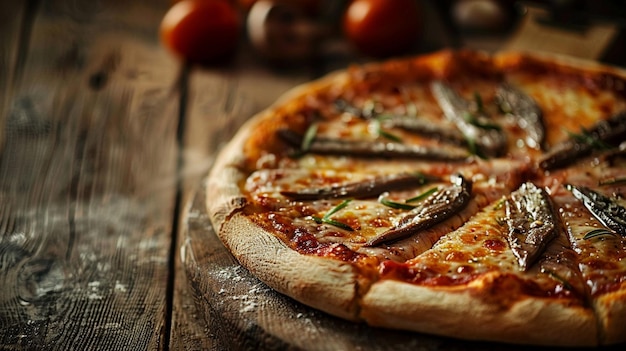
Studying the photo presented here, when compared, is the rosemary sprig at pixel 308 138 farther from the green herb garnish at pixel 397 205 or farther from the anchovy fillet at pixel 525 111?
the anchovy fillet at pixel 525 111

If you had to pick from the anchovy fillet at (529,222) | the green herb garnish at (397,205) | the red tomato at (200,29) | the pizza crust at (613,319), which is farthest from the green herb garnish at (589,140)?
the red tomato at (200,29)

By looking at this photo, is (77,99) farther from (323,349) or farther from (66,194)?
(323,349)

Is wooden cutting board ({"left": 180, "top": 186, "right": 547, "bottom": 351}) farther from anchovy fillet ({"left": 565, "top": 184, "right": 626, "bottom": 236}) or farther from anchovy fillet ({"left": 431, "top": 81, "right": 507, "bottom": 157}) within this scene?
anchovy fillet ({"left": 431, "top": 81, "right": 507, "bottom": 157})

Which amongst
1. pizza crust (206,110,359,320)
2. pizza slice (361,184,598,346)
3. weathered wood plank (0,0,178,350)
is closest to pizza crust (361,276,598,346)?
pizza slice (361,184,598,346)

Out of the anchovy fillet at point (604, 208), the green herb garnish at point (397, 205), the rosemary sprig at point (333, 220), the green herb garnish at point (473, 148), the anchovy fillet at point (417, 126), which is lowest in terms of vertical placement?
the rosemary sprig at point (333, 220)

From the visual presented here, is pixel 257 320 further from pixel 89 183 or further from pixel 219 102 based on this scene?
pixel 219 102

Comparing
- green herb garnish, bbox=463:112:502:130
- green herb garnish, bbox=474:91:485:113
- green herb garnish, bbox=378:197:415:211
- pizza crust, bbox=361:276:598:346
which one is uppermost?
green herb garnish, bbox=474:91:485:113

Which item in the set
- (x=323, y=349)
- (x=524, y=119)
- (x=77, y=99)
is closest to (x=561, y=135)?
(x=524, y=119)
